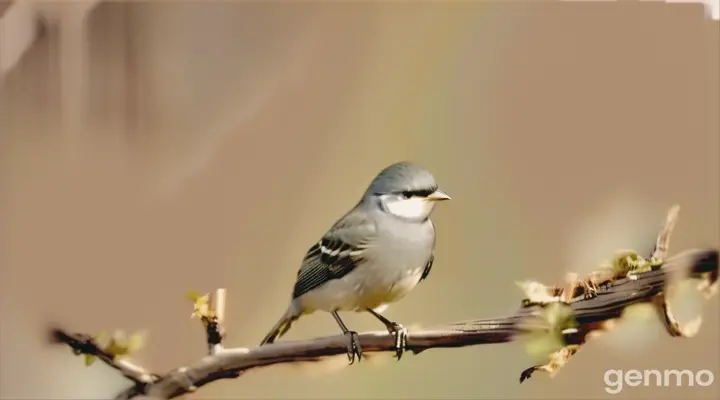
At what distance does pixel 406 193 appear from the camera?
1.22m

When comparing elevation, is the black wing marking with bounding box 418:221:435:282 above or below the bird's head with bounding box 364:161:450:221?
below

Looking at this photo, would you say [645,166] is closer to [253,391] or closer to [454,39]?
[454,39]

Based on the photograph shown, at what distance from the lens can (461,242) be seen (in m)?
1.26

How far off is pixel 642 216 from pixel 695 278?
0.17 m

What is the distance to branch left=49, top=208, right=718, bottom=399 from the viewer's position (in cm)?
124

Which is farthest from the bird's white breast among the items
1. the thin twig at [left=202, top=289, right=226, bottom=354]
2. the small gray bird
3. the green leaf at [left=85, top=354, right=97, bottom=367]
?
the green leaf at [left=85, top=354, right=97, bottom=367]

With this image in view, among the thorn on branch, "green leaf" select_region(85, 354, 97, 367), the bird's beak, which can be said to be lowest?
"green leaf" select_region(85, 354, 97, 367)

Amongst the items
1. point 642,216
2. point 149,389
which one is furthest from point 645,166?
point 149,389

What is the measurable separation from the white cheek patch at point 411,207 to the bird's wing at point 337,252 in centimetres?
5

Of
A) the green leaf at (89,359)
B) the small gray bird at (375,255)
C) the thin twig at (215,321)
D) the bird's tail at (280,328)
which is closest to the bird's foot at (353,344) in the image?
the small gray bird at (375,255)

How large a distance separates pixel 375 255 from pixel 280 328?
0.82ft

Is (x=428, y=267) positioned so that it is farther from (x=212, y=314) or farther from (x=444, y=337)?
Result: (x=212, y=314)

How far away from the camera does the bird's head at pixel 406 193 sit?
1.22 meters

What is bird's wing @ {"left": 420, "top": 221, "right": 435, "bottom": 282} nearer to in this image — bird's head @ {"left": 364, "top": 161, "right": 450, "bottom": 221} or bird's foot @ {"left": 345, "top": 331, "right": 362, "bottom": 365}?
bird's head @ {"left": 364, "top": 161, "right": 450, "bottom": 221}
